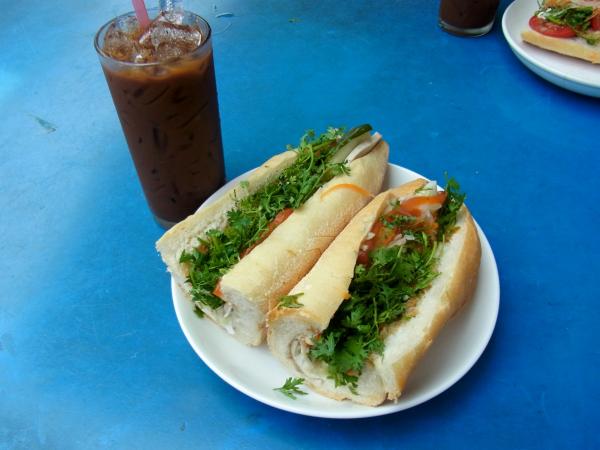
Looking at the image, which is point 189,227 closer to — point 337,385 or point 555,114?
point 337,385

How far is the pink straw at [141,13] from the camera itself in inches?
64.5

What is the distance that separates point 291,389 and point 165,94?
101cm

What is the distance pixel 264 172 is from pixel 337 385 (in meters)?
0.87

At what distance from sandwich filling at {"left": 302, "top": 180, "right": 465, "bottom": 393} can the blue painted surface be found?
0.71 feet

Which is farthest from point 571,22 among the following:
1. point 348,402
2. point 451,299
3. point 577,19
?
point 348,402

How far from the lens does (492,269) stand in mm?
1727

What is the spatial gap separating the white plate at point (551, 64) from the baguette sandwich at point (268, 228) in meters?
1.13

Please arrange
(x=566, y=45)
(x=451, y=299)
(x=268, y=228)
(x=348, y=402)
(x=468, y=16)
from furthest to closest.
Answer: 1. (x=468, y=16)
2. (x=566, y=45)
3. (x=268, y=228)
4. (x=451, y=299)
5. (x=348, y=402)

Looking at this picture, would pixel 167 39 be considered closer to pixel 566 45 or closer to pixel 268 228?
pixel 268 228

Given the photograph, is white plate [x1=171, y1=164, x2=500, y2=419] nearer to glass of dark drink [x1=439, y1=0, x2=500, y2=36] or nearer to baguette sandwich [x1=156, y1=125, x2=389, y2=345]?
baguette sandwich [x1=156, y1=125, x2=389, y2=345]

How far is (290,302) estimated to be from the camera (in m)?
1.48

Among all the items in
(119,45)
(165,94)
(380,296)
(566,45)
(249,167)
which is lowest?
(249,167)

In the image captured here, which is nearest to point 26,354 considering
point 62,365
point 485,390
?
point 62,365

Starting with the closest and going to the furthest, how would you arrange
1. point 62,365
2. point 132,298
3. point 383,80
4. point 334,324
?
point 334,324, point 62,365, point 132,298, point 383,80
